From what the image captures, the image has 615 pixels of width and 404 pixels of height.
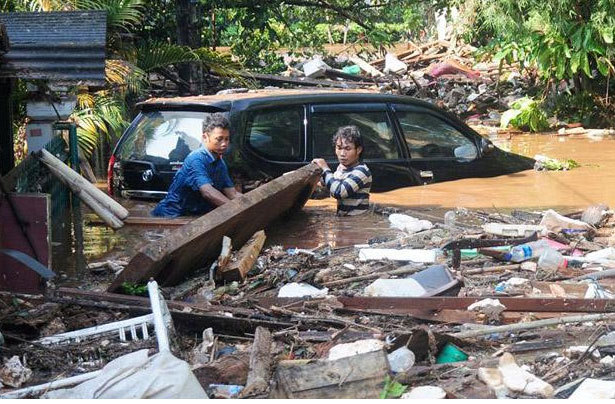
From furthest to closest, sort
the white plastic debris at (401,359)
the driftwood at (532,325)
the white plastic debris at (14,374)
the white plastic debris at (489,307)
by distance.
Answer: the white plastic debris at (489,307) < the driftwood at (532,325) < the white plastic debris at (401,359) < the white plastic debris at (14,374)

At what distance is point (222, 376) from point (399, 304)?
1772 millimetres

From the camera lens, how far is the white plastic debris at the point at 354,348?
17.8 ft

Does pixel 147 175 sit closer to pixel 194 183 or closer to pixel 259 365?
pixel 194 183

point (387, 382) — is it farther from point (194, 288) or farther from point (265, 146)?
point (265, 146)

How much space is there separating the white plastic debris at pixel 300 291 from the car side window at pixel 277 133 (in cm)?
317

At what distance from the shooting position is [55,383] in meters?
4.84

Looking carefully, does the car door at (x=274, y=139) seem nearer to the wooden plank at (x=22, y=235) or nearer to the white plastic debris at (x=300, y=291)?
the white plastic debris at (x=300, y=291)

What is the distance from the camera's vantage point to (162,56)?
15.5 m

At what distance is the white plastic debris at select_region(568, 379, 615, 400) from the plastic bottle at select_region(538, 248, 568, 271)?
297cm

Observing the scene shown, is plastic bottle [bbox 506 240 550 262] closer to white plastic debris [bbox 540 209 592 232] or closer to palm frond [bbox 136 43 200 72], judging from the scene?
white plastic debris [bbox 540 209 592 232]

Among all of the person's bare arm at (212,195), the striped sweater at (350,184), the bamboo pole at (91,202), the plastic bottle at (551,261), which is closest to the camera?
the plastic bottle at (551,261)

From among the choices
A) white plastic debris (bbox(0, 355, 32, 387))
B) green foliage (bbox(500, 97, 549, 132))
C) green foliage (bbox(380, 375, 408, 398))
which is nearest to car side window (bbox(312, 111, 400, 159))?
white plastic debris (bbox(0, 355, 32, 387))

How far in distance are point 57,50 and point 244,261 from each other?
215cm

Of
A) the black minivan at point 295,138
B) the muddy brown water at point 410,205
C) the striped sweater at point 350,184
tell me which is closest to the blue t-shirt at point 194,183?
the muddy brown water at point 410,205
